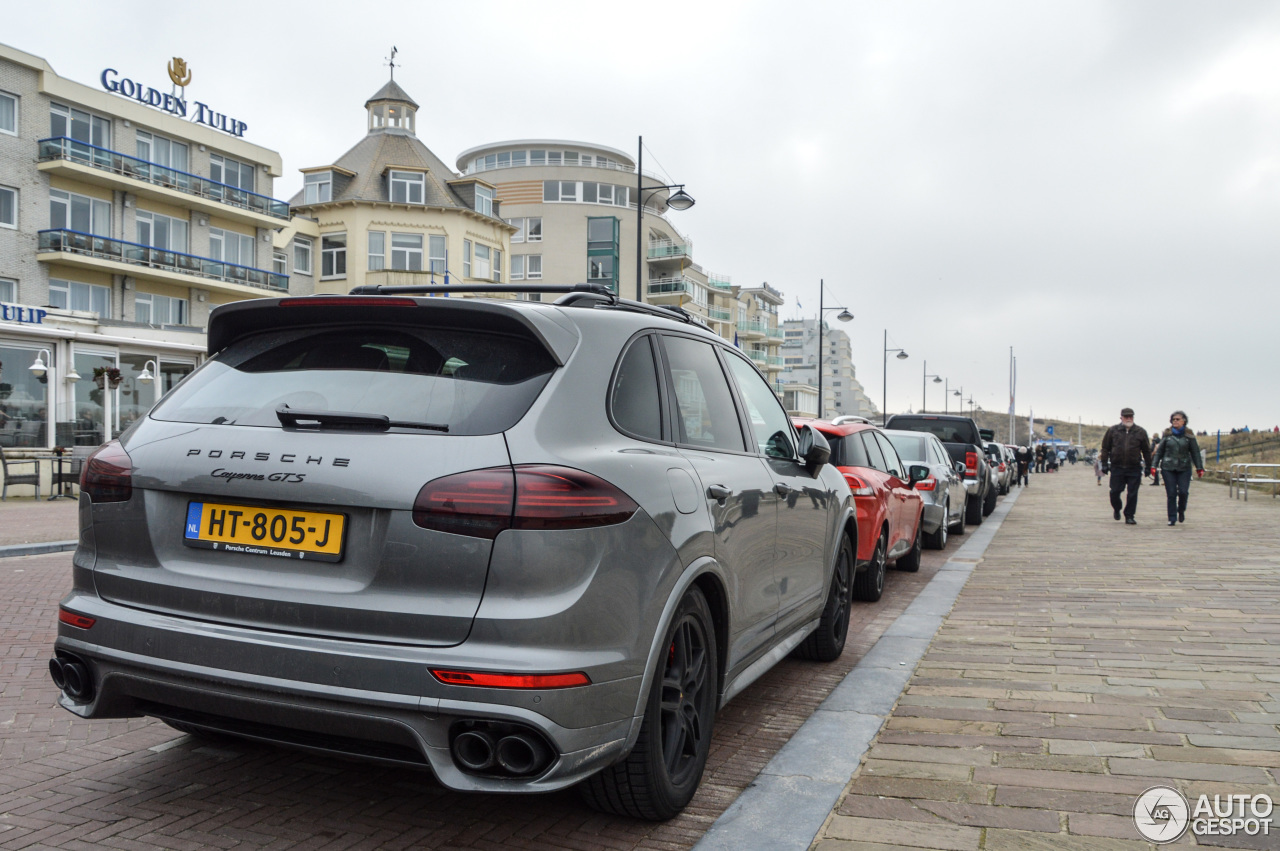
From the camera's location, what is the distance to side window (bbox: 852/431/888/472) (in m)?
9.23

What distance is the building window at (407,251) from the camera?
46344mm

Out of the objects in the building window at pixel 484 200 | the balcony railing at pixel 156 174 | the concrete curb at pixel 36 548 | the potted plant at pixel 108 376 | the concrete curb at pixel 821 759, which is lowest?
the concrete curb at pixel 36 548

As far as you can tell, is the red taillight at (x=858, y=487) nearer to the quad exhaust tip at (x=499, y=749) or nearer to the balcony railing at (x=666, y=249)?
the quad exhaust tip at (x=499, y=749)

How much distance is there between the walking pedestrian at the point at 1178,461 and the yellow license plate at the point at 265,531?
16.2 m

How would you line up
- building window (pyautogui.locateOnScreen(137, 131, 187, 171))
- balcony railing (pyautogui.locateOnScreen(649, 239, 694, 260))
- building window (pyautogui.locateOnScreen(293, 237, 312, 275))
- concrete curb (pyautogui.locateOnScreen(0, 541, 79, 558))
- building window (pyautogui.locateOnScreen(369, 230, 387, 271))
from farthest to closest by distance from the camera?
balcony railing (pyautogui.locateOnScreen(649, 239, 694, 260)) < building window (pyautogui.locateOnScreen(369, 230, 387, 271)) < building window (pyautogui.locateOnScreen(293, 237, 312, 275)) < building window (pyautogui.locateOnScreen(137, 131, 187, 171)) < concrete curb (pyautogui.locateOnScreen(0, 541, 79, 558))

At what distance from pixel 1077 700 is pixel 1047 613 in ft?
9.43

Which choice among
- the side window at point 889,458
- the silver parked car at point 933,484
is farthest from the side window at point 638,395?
the silver parked car at point 933,484

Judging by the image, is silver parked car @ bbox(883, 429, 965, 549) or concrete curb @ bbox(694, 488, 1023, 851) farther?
silver parked car @ bbox(883, 429, 965, 549)

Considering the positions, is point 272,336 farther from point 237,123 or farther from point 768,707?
point 237,123

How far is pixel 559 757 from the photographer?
9.21ft

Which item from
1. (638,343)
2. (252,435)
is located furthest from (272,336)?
(638,343)

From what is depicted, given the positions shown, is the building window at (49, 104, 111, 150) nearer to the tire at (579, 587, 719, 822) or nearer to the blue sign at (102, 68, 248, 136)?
the blue sign at (102, 68, 248, 136)

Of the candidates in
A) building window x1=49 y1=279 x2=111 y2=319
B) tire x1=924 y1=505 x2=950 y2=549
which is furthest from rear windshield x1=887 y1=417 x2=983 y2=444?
building window x1=49 y1=279 x2=111 y2=319

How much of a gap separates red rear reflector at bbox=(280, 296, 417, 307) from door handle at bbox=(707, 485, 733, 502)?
1.24 meters
